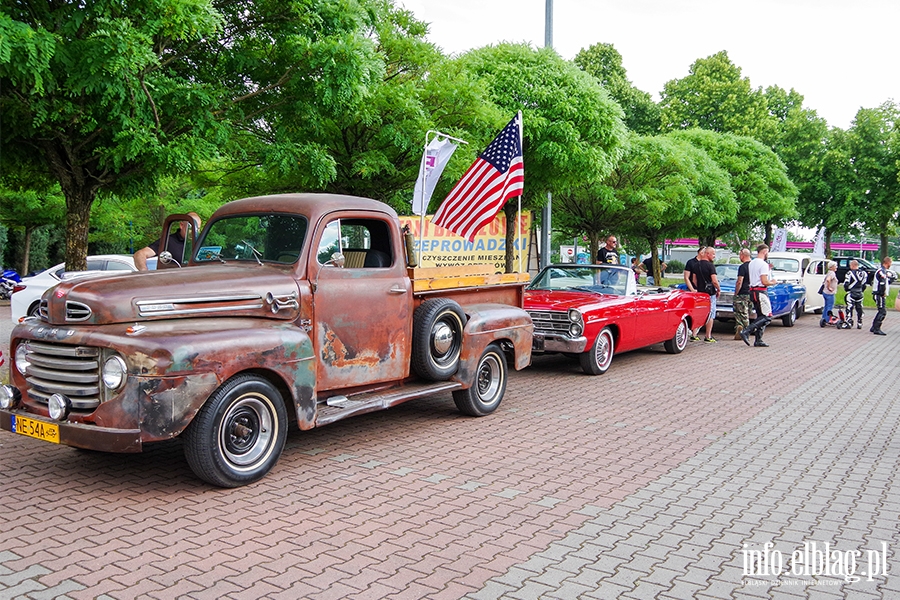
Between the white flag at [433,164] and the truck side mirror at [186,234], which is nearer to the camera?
the truck side mirror at [186,234]

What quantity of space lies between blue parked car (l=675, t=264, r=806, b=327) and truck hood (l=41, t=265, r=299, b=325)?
1142 centimetres

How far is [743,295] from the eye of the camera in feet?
49.5

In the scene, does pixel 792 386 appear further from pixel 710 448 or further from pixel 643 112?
pixel 643 112

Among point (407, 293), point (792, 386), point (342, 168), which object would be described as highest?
point (342, 168)

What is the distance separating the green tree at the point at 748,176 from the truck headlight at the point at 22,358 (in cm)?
2736

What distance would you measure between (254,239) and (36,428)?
233cm

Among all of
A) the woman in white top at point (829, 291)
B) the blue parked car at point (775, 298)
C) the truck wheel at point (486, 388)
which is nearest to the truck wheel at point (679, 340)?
the blue parked car at point (775, 298)

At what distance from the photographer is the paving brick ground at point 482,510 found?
13.2 ft

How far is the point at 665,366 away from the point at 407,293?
6.60 m

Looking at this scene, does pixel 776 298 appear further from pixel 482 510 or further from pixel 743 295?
pixel 482 510

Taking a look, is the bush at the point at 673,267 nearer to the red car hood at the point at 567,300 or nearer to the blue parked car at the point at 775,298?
the blue parked car at the point at 775,298

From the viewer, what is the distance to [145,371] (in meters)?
4.93

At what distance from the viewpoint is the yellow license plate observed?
16.7 feet

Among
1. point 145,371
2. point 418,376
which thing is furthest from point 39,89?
point 418,376
